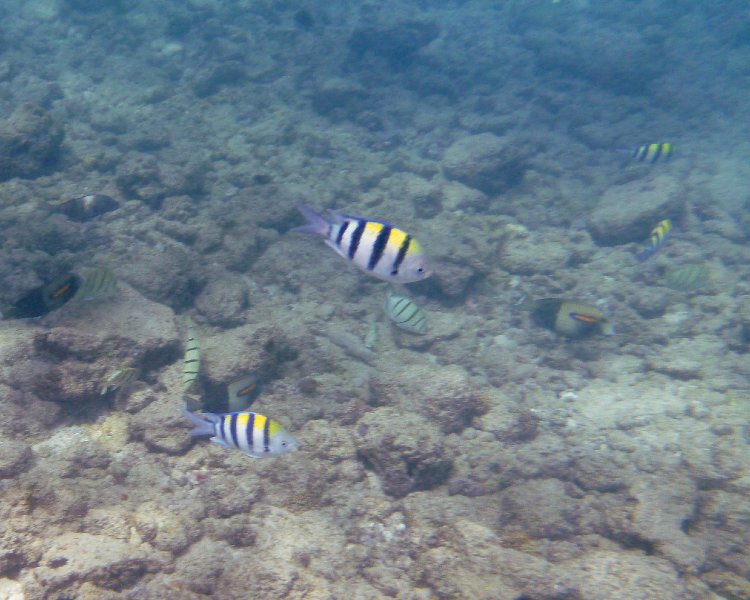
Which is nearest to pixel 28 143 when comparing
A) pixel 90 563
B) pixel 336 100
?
pixel 336 100

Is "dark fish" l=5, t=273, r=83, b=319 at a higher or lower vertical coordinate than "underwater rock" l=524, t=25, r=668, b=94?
lower

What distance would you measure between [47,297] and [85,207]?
3522 millimetres

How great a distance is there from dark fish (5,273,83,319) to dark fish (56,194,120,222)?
3251 mm

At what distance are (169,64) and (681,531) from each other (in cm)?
1784

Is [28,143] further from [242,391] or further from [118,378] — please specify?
[242,391]

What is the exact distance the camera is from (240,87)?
14148mm

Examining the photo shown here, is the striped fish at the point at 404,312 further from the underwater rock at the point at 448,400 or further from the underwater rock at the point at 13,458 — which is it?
the underwater rock at the point at 13,458

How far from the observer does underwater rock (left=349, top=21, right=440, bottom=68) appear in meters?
16.8

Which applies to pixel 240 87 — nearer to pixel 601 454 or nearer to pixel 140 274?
pixel 140 274

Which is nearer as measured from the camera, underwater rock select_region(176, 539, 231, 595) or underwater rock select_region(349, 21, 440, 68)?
underwater rock select_region(176, 539, 231, 595)

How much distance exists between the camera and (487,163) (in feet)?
34.0

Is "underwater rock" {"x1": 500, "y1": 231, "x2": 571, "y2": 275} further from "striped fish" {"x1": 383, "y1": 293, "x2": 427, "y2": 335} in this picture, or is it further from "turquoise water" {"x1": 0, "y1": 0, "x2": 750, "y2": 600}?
"striped fish" {"x1": 383, "y1": 293, "x2": 427, "y2": 335}

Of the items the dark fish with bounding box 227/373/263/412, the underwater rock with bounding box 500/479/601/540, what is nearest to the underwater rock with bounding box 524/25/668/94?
the underwater rock with bounding box 500/479/601/540

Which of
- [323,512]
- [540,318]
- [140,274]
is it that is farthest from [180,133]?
[323,512]
